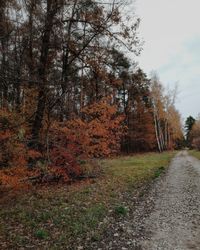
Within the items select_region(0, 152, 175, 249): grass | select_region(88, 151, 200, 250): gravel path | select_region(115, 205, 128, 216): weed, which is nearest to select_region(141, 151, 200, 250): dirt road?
select_region(88, 151, 200, 250): gravel path

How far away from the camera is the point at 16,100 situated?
1424 cm

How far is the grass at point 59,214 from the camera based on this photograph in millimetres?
6023

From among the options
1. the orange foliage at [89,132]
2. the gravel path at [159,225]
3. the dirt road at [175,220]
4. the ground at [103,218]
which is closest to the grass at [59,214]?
the ground at [103,218]

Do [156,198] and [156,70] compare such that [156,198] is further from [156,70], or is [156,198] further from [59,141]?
[156,70]

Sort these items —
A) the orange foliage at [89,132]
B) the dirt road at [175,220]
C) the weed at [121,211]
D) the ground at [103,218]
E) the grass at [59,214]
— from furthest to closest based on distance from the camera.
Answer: the orange foliage at [89,132] < the weed at [121,211] < the grass at [59,214] < the ground at [103,218] < the dirt road at [175,220]

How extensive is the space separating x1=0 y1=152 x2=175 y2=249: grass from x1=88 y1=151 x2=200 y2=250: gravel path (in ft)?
1.37

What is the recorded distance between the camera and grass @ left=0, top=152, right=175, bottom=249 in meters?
6.02

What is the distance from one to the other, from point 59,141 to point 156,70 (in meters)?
33.1

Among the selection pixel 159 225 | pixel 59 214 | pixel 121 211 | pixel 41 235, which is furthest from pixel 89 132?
pixel 41 235

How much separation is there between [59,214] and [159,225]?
9.09 feet

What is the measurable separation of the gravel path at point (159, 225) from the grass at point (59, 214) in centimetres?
42

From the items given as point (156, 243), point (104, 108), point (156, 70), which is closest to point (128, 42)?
point (104, 108)

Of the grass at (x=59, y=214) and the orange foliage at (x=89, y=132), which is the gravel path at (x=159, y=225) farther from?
the orange foliage at (x=89, y=132)

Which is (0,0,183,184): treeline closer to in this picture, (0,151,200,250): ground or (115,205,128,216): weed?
(0,151,200,250): ground
